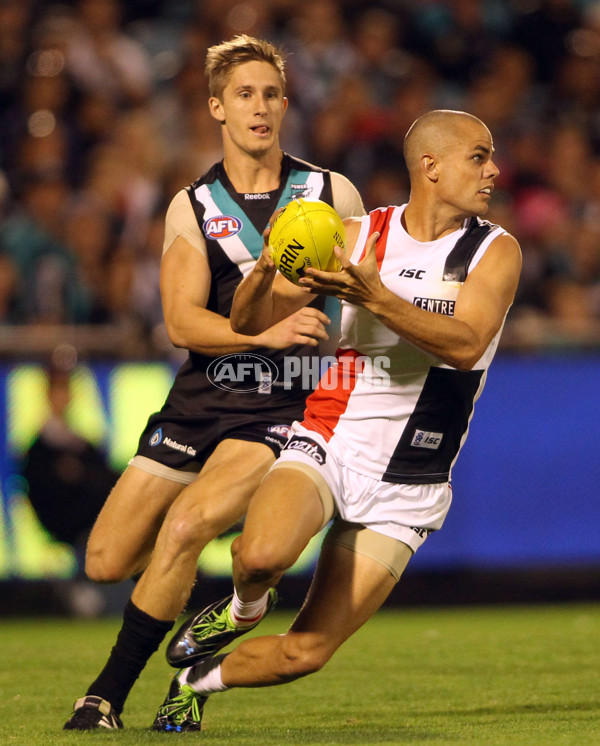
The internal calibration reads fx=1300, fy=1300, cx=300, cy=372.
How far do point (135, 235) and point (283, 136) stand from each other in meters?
1.94

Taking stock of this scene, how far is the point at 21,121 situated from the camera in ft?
36.2

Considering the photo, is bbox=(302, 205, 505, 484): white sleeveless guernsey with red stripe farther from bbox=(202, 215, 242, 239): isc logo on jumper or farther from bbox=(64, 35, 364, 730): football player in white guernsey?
bbox=(202, 215, 242, 239): isc logo on jumper

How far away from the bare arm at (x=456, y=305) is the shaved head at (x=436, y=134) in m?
0.48

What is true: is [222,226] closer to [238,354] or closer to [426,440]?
[238,354]

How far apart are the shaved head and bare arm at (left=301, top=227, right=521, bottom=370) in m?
0.48

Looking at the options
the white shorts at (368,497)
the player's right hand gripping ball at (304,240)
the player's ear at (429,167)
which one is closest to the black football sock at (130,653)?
the white shorts at (368,497)

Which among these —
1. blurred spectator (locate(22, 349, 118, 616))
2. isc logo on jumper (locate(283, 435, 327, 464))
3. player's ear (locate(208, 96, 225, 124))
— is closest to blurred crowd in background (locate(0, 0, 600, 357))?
blurred spectator (locate(22, 349, 118, 616))

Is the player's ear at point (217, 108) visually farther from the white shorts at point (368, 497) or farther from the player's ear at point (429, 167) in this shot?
the white shorts at point (368, 497)

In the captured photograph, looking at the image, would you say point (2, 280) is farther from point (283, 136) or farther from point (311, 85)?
point (311, 85)

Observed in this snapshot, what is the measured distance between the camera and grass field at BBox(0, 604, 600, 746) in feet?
16.4

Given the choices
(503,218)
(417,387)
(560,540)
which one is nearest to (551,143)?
(503,218)

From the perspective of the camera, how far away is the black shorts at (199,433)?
5.65 meters

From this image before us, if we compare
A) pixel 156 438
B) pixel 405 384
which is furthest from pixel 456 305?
pixel 156 438

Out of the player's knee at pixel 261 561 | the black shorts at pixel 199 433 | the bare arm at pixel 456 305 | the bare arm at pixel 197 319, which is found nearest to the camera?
the bare arm at pixel 456 305
